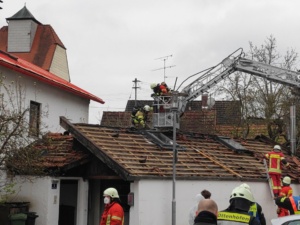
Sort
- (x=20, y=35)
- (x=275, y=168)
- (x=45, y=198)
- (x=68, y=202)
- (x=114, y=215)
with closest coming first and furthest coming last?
(x=114, y=215) → (x=45, y=198) → (x=68, y=202) → (x=275, y=168) → (x=20, y=35)

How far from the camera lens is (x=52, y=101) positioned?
2248 cm

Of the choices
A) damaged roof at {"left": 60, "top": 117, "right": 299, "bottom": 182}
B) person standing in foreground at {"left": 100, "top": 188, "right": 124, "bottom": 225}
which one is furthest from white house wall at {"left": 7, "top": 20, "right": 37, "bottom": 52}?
person standing in foreground at {"left": 100, "top": 188, "right": 124, "bottom": 225}

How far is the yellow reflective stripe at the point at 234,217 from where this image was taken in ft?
21.7

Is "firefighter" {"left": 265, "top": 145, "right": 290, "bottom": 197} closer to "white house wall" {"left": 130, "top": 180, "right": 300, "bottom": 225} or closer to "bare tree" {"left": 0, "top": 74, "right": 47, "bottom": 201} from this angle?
"white house wall" {"left": 130, "top": 180, "right": 300, "bottom": 225}

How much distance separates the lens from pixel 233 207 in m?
6.83

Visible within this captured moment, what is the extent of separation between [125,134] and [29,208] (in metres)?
3.96

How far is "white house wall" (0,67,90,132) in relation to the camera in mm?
20087

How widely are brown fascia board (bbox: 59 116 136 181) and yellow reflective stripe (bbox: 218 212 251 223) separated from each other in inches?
291

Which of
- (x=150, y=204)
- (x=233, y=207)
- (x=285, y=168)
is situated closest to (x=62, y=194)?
(x=150, y=204)

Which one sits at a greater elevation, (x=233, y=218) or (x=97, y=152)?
(x=97, y=152)

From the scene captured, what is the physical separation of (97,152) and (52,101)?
8.02 metres

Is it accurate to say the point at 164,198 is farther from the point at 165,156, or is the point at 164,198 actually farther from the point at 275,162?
the point at 275,162

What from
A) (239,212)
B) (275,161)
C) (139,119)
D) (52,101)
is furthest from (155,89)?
(239,212)

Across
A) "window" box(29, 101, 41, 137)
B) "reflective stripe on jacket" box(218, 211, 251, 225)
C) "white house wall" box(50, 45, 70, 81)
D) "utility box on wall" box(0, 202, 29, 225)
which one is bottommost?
"utility box on wall" box(0, 202, 29, 225)
